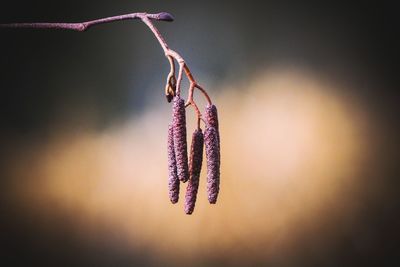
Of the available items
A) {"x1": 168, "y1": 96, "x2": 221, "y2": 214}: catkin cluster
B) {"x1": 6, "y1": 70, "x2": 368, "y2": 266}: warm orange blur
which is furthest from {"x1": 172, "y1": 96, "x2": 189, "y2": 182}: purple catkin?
{"x1": 6, "y1": 70, "x2": 368, "y2": 266}: warm orange blur

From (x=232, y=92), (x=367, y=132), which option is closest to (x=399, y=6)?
(x=367, y=132)

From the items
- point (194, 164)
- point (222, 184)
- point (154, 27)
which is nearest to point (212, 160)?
point (194, 164)

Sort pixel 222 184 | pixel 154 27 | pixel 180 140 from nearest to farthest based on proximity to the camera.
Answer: pixel 154 27 < pixel 180 140 < pixel 222 184

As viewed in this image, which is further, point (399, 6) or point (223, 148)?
point (223, 148)

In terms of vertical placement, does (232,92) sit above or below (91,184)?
above

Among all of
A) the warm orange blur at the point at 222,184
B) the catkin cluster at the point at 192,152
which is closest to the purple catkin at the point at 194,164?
the catkin cluster at the point at 192,152

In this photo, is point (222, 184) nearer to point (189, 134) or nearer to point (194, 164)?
point (189, 134)

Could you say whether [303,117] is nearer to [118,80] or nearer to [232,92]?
[232,92]

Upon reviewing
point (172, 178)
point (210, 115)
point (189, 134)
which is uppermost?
point (189, 134)
